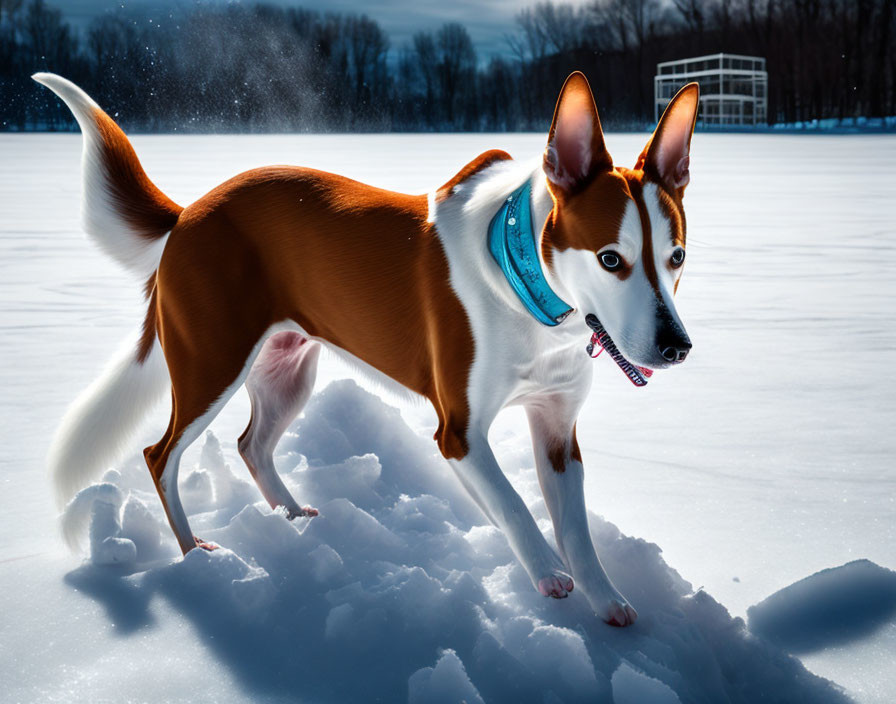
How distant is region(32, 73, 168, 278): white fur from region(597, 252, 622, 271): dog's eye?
1.34 m

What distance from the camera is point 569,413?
2.17 meters

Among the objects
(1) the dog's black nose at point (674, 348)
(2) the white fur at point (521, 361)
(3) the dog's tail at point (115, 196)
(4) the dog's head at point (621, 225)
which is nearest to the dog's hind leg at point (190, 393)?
(3) the dog's tail at point (115, 196)

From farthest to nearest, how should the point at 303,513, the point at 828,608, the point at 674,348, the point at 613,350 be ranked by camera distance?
1. the point at 303,513
2. the point at 828,608
3. the point at 613,350
4. the point at 674,348

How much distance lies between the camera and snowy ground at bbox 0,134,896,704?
1833 mm

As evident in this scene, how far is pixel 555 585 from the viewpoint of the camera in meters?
1.94

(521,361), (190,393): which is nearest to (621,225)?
(521,361)

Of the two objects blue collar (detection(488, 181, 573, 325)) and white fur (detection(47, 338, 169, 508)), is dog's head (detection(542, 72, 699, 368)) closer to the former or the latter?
blue collar (detection(488, 181, 573, 325))

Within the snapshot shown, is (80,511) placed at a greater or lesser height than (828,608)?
greater

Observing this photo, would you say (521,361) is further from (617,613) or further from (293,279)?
(293,279)

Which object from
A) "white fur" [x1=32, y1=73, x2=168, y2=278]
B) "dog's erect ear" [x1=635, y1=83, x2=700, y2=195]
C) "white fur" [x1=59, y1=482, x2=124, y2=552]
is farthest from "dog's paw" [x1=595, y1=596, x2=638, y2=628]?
"white fur" [x1=32, y1=73, x2=168, y2=278]

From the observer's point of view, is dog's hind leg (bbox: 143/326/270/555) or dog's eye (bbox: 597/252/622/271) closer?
dog's eye (bbox: 597/252/622/271)

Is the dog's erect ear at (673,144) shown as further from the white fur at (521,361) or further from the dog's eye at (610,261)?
the dog's eye at (610,261)

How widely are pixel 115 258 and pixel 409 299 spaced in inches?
37.4

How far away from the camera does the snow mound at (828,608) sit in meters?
2.03
